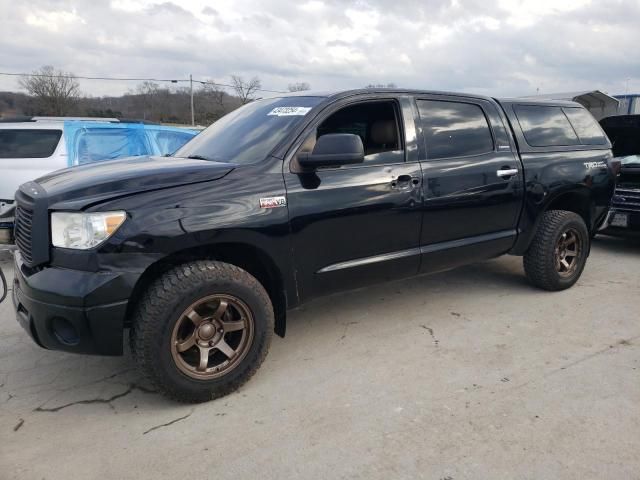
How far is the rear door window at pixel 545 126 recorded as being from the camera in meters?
4.44

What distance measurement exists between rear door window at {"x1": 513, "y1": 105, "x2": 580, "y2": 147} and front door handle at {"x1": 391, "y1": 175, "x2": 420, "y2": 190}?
151 cm

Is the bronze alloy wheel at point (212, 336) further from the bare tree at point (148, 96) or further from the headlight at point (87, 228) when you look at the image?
the bare tree at point (148, 96)

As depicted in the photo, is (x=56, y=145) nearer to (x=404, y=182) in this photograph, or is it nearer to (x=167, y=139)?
(x=167, y=139)

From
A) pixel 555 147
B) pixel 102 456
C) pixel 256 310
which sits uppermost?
pixel 555 147

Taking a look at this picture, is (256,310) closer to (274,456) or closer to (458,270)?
(274,456)

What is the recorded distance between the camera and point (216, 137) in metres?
3.71

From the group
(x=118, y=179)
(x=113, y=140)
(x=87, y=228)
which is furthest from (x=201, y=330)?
(x=113, y=140)

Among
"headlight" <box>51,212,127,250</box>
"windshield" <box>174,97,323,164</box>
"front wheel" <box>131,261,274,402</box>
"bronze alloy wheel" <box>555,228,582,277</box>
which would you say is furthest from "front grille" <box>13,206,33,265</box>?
"bronze alloy wheel" <box>555,228,582,277</box>

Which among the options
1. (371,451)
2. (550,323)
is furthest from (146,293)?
(550,323)

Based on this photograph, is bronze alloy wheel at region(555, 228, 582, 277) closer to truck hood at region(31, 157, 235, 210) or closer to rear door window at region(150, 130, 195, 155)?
truck hood at region(31, 157, 235, 210)

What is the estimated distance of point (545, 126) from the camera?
4.59 meters

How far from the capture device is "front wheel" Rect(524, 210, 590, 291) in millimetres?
4465

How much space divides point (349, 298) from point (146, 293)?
2285mm

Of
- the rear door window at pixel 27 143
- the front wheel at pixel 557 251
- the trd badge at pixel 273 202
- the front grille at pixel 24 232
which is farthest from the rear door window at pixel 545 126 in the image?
the rear door window at pixel 27 143
